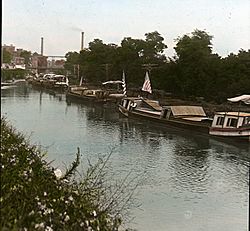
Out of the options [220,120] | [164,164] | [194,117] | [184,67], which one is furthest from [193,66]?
[164,164]

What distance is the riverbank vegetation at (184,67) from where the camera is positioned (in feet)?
24.5

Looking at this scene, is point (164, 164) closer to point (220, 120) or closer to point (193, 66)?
point (220, 120)

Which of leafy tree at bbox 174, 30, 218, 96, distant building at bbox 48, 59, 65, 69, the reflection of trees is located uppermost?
leafy tree at bbox 174, 30, 218, 96

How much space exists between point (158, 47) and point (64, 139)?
19.5ft

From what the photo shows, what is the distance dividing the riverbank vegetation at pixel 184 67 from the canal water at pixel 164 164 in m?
1.73

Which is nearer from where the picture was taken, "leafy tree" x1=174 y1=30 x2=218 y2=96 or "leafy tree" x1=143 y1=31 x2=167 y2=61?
"leafy tree" x1=174 y1=30 x2=218 y2=96

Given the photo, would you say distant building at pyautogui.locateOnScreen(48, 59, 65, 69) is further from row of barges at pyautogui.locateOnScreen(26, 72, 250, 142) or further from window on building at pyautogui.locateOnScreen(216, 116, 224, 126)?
window on building at pyautogui.locateOnScreen(216, 116, 224, 126)

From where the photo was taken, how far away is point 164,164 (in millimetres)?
3584

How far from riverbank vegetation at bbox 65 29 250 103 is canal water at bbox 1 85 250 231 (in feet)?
5.67

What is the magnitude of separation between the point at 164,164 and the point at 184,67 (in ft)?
15.4

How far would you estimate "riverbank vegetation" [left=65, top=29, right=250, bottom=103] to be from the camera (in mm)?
7461

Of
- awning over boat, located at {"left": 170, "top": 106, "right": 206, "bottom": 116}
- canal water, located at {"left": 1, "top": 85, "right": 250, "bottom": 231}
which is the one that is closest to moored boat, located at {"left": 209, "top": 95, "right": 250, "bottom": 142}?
canal water, located at {"left": 1, "top": 85, "right": 250, "bottom": 231}

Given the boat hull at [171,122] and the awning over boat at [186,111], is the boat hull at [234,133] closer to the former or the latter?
the boat hull at [171,122]

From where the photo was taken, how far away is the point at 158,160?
376 centimetres
